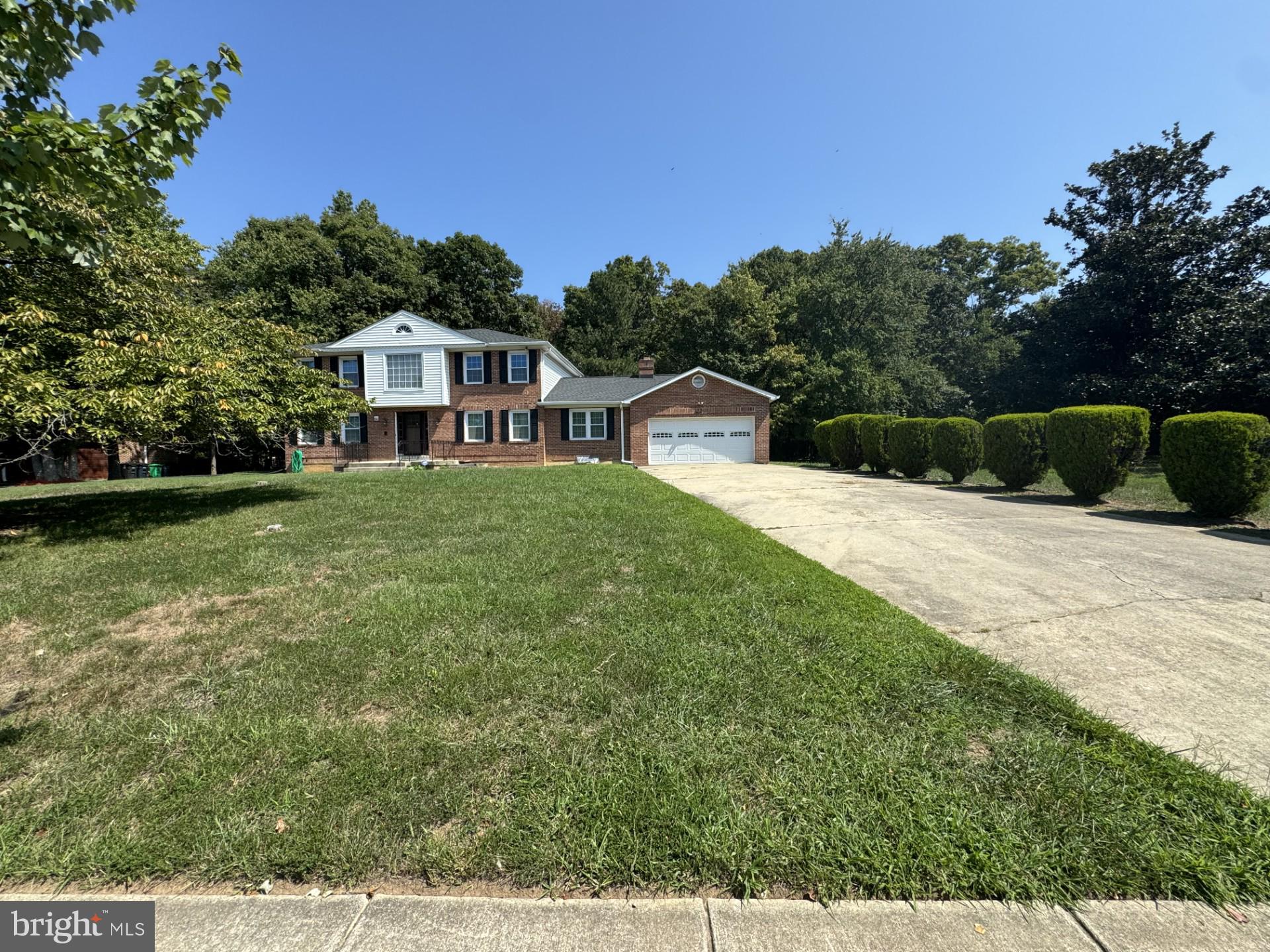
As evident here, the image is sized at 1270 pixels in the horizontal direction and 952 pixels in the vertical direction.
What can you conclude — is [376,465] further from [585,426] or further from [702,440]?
[702,440]

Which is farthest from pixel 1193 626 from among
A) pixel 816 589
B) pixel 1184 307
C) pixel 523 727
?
pixel 1184 307

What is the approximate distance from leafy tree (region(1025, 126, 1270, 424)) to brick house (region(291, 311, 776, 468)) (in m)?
14.0

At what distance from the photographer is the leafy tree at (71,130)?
103 inches

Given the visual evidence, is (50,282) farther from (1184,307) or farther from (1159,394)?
(1184,307)

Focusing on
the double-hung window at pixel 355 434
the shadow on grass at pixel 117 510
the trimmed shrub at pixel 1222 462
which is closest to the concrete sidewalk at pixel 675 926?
the shadow on grass at pixel 117 510

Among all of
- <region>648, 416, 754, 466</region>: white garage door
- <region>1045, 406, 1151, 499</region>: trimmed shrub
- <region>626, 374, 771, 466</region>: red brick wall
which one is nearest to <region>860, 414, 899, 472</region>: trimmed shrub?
<region>626, 374, 771, 466</region>: red brick wall

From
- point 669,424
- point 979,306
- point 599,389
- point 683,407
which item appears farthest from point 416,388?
point 979,306

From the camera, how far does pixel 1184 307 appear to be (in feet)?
65.6

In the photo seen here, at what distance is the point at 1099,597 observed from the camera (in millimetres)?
4293

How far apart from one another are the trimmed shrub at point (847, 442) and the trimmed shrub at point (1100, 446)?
756cm

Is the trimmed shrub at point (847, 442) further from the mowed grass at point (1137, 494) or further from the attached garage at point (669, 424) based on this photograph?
the attached garage at point (669, 424)

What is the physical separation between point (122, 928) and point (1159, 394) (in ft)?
88.0

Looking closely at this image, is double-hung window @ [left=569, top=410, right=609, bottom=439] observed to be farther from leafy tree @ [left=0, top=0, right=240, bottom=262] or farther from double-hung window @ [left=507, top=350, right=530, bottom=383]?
leafy tree @ [left=0, top=0, right=240, bottom=262]

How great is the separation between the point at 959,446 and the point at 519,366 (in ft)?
52.2
